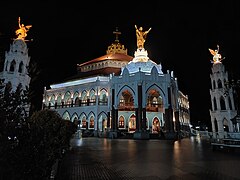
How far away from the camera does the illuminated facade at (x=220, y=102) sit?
1426 inches

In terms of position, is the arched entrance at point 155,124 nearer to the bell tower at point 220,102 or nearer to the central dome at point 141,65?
the central dome at point 141,65

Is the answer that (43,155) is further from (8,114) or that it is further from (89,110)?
(89,110)

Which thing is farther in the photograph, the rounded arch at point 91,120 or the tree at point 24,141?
the rounded arch at point 91,120

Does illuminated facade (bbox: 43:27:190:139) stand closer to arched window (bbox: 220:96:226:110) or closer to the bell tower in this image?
the bell tower

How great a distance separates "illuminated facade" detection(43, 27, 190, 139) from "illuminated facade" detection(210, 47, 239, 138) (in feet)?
25.3

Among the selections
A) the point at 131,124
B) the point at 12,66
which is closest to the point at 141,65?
the point at 131,124

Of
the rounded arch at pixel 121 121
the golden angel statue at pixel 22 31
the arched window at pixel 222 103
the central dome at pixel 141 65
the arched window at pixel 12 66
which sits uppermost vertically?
the golden angel statue at pixel 22 31

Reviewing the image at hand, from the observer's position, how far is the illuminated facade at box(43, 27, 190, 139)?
30562mm

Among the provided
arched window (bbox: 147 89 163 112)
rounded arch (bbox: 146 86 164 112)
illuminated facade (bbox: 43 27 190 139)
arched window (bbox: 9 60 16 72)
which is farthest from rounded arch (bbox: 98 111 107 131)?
arched window (bbox: 9 60 16 72)

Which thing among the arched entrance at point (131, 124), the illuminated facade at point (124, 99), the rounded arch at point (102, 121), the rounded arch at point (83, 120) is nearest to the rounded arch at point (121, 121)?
the illuminated facade at point (124, 99)

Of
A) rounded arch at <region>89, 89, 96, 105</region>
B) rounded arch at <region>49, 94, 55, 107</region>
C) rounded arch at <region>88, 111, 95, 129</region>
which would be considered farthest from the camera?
rounded arch at <region>49, 94, 55, 107</region>

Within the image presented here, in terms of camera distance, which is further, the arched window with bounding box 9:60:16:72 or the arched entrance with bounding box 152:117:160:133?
the arched entrance with bounding box 152:117:160:133

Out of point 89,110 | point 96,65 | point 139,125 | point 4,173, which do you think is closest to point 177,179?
point 4,173

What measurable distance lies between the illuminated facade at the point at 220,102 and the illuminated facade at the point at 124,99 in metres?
7.72
